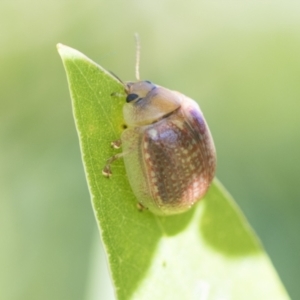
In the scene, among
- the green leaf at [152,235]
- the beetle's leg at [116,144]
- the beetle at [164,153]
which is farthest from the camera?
the beetle at [164,153]

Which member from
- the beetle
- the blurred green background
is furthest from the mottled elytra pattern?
the blurred green background

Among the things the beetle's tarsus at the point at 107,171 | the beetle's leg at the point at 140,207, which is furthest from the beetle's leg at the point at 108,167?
the beetle's leg at the point at 140,207

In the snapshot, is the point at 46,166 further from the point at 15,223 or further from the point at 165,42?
the point at 165,42

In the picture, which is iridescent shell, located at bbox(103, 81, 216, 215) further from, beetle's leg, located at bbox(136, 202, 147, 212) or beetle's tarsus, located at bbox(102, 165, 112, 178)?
beetle's tarsus, located at bbox(102, 165, 112, 178)

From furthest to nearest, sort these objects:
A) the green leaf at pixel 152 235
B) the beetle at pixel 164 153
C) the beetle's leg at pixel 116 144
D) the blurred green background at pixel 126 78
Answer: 1. the blurred green background at pixel 126 78
2. the beetle at pixel 164 153
3. the beetle's leg at pixel 116 144
4. the green leaf at pixel 152 235

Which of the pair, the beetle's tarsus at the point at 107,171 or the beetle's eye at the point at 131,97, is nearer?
the beetle's tarsus at the point at 107,171

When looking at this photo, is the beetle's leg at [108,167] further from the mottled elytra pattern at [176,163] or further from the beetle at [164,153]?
the mottled elytra pattern at [176,163]

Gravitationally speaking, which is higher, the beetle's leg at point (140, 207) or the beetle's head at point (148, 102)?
the beetle's head at point (148, 102)

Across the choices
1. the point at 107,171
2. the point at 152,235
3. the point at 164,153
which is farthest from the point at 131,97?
the point at 152,235
